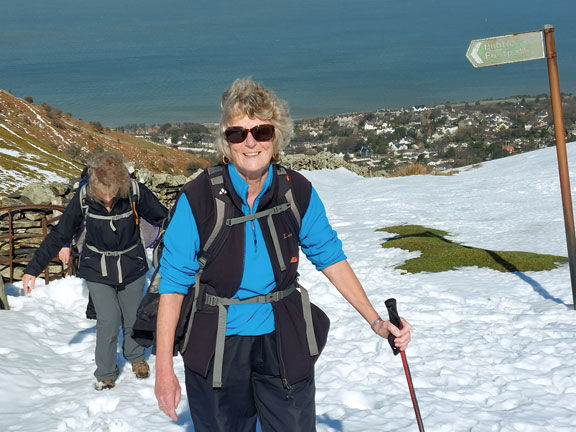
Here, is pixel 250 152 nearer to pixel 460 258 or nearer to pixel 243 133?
pixel 243 133

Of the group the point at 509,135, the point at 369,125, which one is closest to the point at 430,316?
the point at 509,135

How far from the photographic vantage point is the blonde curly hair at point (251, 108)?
8.14 feet

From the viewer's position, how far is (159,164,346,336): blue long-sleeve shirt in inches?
93.8

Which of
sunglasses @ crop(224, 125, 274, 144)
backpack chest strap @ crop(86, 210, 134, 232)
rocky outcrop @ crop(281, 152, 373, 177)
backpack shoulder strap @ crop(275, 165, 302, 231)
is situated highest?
rocky outcrop @ crop(281, 152, 373, 177)

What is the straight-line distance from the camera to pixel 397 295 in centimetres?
796

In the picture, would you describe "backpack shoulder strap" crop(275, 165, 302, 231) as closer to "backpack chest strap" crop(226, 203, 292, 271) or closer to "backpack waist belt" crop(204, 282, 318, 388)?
"backpack chest strap" crop(226, 203, 292, 271)

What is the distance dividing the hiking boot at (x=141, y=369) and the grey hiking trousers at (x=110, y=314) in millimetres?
223

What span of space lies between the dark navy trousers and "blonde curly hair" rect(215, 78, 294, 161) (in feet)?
2.72

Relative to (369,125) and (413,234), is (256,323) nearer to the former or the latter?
(413,234)

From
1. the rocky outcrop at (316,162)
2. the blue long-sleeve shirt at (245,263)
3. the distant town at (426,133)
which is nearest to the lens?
the blue long-sleeve shirt at (245,263)

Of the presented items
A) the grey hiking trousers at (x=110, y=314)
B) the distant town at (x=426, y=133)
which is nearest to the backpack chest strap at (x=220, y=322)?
the grey hiking trousers at (x=110, y=314)

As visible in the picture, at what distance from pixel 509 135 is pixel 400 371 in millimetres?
62478

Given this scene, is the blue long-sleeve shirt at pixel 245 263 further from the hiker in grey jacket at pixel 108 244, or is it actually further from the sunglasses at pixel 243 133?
the hiker in grey jacket at pixel 108 244

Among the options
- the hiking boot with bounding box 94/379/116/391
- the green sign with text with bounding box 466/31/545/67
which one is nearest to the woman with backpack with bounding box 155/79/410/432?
the hiking boot with bounding box 94/379/116/391
